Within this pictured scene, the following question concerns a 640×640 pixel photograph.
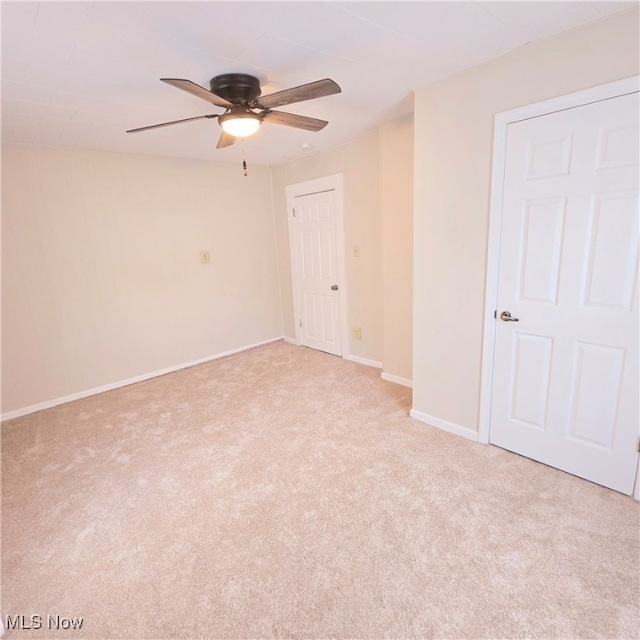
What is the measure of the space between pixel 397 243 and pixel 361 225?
0.64 meters

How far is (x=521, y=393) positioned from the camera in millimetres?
2189

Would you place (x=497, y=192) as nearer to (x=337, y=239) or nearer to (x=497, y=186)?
(x=497, y=186)

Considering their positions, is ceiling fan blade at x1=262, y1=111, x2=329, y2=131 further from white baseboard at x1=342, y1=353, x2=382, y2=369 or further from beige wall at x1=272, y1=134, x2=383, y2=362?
white baseboard at x1=342, y1=353, x2=382, y2=369

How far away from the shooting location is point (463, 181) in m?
2.19

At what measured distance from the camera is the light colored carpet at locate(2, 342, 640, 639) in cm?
135

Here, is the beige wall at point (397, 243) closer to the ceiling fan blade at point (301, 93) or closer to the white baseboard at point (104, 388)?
the ceiling fan blade at point (301, 93)

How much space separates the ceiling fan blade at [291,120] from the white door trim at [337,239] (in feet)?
4.87

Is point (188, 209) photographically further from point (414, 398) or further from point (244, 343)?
point (414, 398)

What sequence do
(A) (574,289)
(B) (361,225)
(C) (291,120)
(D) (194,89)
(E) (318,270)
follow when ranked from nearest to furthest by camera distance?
(D) (194,89), (A) (574,289), (C) (291,120), (B) (361,225), (E) (318,270)

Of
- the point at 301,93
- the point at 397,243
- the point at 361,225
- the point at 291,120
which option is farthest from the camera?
the point at 361,225

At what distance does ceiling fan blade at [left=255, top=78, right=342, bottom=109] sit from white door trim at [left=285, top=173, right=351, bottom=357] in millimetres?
1907

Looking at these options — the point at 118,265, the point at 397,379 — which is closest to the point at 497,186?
the point at 397,379

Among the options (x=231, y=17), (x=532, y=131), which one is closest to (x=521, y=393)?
(x=532, y=131)

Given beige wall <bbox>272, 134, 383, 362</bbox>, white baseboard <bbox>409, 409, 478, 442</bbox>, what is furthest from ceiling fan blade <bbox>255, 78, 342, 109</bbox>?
white baseboard <bbox>409, 409, 478, 442</bbox>
